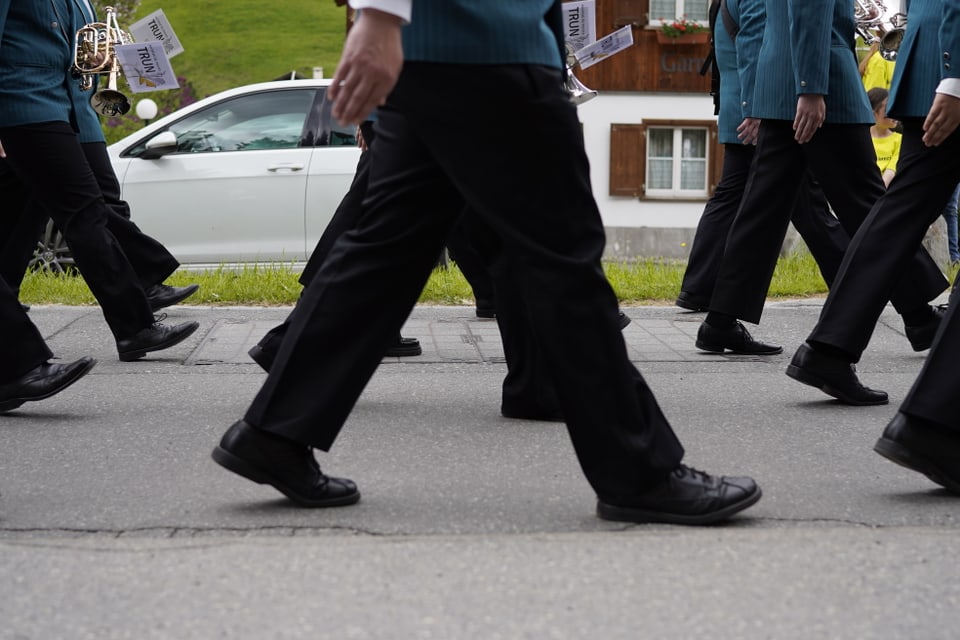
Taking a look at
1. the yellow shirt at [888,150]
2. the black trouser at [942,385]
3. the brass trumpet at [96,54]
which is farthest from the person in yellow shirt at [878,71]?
the black trouser at [942,385]

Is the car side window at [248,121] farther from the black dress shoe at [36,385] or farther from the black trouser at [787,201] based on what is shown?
the black dress shoe at [36,385]

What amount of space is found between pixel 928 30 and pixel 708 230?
2.90 meters

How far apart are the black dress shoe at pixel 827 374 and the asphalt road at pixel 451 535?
0.08 metres

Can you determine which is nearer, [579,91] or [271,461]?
[271,461]

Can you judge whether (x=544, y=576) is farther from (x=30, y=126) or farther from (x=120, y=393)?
(x=30, y=126)

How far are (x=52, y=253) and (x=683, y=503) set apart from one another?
8.27 metres

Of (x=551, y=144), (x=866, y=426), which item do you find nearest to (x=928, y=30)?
(x=866, y=426)

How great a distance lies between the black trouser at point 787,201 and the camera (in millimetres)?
5543

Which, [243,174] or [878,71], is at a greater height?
[878,71]

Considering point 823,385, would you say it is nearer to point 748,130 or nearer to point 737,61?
point 748,130

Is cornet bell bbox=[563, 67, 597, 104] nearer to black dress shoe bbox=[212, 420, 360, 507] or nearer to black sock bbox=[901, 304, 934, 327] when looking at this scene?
black sock bbox=[901, 304, 934, 327]

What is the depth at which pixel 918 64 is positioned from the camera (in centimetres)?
479

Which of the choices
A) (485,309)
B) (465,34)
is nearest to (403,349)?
(485,309)

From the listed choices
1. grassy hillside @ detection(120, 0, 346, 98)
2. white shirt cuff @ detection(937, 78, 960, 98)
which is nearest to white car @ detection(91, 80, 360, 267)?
white shirt cuff @ detection(937, 78, 960, 98)
